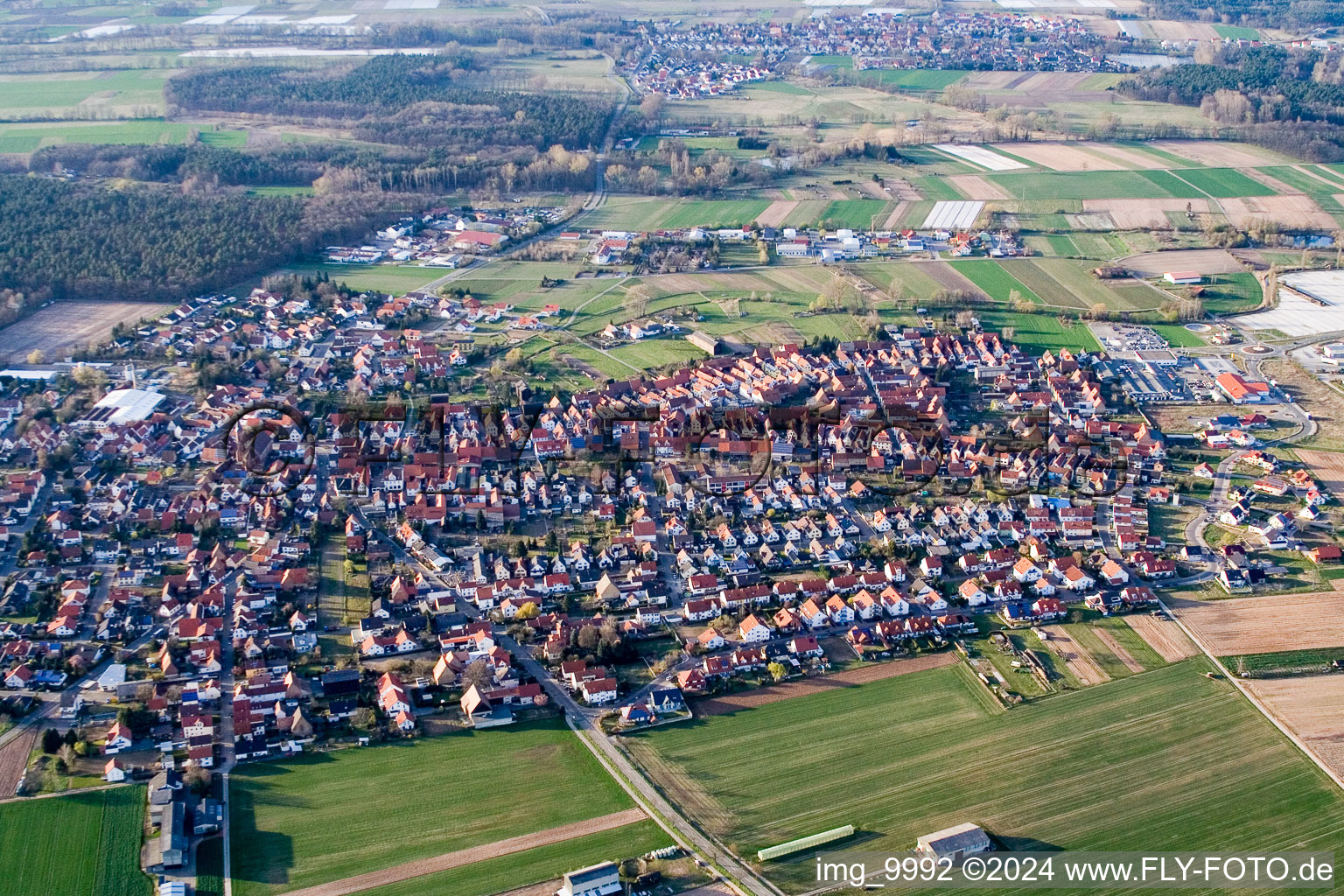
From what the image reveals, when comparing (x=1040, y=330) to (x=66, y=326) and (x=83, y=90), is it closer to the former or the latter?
(x=66, y=326)

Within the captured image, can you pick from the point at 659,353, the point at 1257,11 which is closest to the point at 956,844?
the point at 659,353

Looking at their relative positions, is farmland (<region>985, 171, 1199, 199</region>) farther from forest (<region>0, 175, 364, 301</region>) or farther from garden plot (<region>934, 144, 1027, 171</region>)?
forest (<region>0, 175, 364, 301</region>)

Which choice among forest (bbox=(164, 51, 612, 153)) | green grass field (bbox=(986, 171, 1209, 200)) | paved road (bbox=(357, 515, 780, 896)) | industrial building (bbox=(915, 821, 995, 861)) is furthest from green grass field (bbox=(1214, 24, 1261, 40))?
industrial building (bbox=(915, 821, 995, 861))

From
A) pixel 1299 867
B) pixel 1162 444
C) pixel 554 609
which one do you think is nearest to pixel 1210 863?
pixel 1299 867

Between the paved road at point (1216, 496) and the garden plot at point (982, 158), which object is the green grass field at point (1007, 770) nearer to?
the paved road at point (1216, 496)

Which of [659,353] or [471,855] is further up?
[659,353]

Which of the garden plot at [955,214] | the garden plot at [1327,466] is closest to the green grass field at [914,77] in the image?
the garden plot at [955,214]
